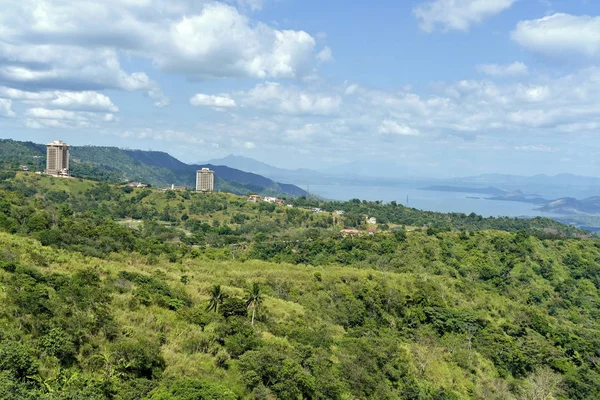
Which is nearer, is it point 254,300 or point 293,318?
point 254,300

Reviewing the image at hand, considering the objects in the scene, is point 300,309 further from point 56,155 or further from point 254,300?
point 56,155

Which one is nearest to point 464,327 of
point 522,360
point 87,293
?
point 522,360

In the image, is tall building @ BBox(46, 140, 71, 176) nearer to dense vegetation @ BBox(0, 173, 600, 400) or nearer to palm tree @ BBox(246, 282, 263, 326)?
dense vegetation @ BBox(0, 173, 600, 400)

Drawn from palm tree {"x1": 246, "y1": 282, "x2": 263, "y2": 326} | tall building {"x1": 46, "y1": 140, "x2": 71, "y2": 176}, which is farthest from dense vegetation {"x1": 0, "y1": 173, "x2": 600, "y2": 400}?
tall building {"x1": 46, "y1": 140, "x2": 71, "y2": 176}

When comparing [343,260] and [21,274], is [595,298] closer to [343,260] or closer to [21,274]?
[343,260]

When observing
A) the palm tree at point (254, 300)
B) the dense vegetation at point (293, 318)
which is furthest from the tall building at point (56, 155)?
the palm tree at point (254, 300)

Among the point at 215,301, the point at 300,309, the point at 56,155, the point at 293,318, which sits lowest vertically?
the point at 300,309

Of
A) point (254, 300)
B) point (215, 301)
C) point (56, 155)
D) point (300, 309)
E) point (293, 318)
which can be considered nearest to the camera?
point (215, 301)

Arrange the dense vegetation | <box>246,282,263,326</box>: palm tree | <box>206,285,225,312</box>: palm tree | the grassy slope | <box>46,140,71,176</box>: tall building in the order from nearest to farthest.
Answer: the dense vegetation
the grassy slope
<box>206,285,225,312</box>: palm tree
<box>246,282,263,326</box>: palm tree
<box>46,140,71,176</box>: tall building

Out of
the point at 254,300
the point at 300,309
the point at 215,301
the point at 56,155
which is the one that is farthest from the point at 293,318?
the point at 56,155
